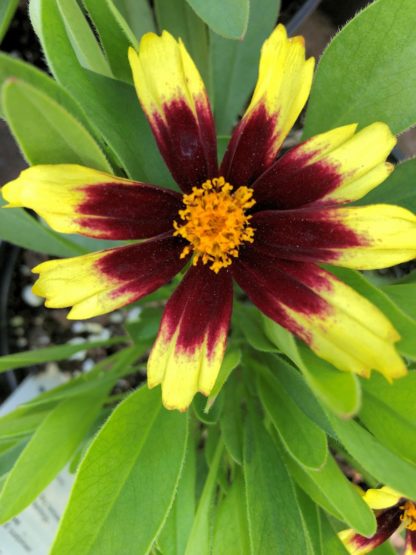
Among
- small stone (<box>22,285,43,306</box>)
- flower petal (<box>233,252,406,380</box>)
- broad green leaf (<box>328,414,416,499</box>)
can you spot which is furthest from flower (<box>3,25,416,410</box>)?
small stone (<box>22,285,43,306</box>)

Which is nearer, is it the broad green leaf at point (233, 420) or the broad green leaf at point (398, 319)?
the broad green leaf at point (398, 319)

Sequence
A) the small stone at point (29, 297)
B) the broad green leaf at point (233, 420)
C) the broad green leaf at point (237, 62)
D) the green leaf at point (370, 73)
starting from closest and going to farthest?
the green leaf at point (370, 73) → the broad green leaf at point (233, 420) → the broad green leaf at point (237, 62) → the small stone at point (29, 297)

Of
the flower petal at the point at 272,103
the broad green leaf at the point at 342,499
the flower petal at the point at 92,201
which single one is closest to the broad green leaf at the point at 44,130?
the flower petal at the point at 92,201

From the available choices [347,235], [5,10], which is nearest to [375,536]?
[347,235]

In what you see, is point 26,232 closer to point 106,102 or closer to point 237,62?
point 106,102

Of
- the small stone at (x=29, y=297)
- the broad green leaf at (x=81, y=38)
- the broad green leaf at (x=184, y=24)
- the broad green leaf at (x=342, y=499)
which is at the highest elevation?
the broad green leaf at (x=184, y=24)

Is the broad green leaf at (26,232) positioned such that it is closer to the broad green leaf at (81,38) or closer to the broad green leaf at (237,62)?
the broad green leaf at (81,38)

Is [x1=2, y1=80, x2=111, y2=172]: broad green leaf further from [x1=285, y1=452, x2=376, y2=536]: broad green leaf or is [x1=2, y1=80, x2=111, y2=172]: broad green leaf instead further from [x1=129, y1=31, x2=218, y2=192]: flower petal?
[x1=285, y1=452, x2=376, y2=536]: broad green leaf
